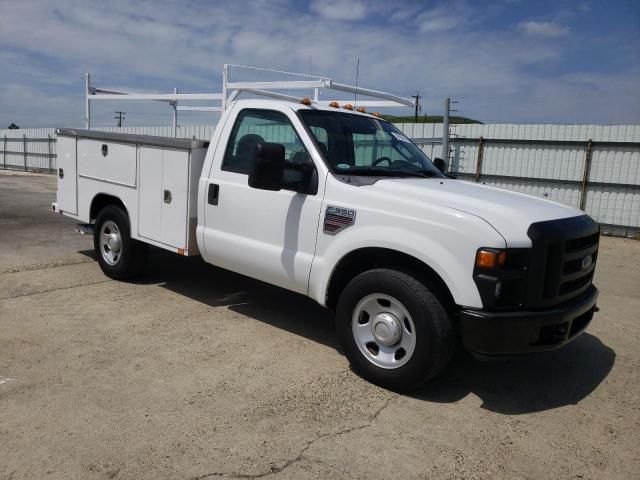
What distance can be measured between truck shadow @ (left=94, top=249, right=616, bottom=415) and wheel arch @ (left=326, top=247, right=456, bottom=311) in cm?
51

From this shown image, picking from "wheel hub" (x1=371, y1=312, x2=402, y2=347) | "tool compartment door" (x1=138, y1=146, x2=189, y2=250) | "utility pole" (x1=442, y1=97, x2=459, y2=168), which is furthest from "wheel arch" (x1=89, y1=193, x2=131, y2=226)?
"utility pole" (x1=442, y1=97, x2=459, y2=168)

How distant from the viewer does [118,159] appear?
602 centimetres

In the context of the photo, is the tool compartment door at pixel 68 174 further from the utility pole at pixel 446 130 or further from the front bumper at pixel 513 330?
the utility pole at pixel 446 130

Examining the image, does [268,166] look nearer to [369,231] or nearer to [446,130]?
[369,231]

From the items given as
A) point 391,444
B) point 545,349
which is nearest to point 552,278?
point 545,349

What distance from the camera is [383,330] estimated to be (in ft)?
12.6

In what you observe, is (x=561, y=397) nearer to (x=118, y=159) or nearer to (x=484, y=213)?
(x=484, y=213)

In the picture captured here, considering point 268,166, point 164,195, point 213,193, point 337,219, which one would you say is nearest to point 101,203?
point 164,195

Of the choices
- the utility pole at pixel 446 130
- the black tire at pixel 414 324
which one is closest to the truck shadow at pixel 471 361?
the black tire at pixel 414 324

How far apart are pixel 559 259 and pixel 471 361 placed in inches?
57.1

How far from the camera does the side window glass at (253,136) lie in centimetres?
458

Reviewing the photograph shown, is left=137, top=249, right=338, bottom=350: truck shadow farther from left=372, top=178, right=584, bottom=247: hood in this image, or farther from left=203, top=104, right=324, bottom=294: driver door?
left=372, top=178, right=584, bottom=247: hood

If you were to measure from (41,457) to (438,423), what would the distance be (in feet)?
7.58

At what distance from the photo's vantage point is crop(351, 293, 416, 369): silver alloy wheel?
377 cm
